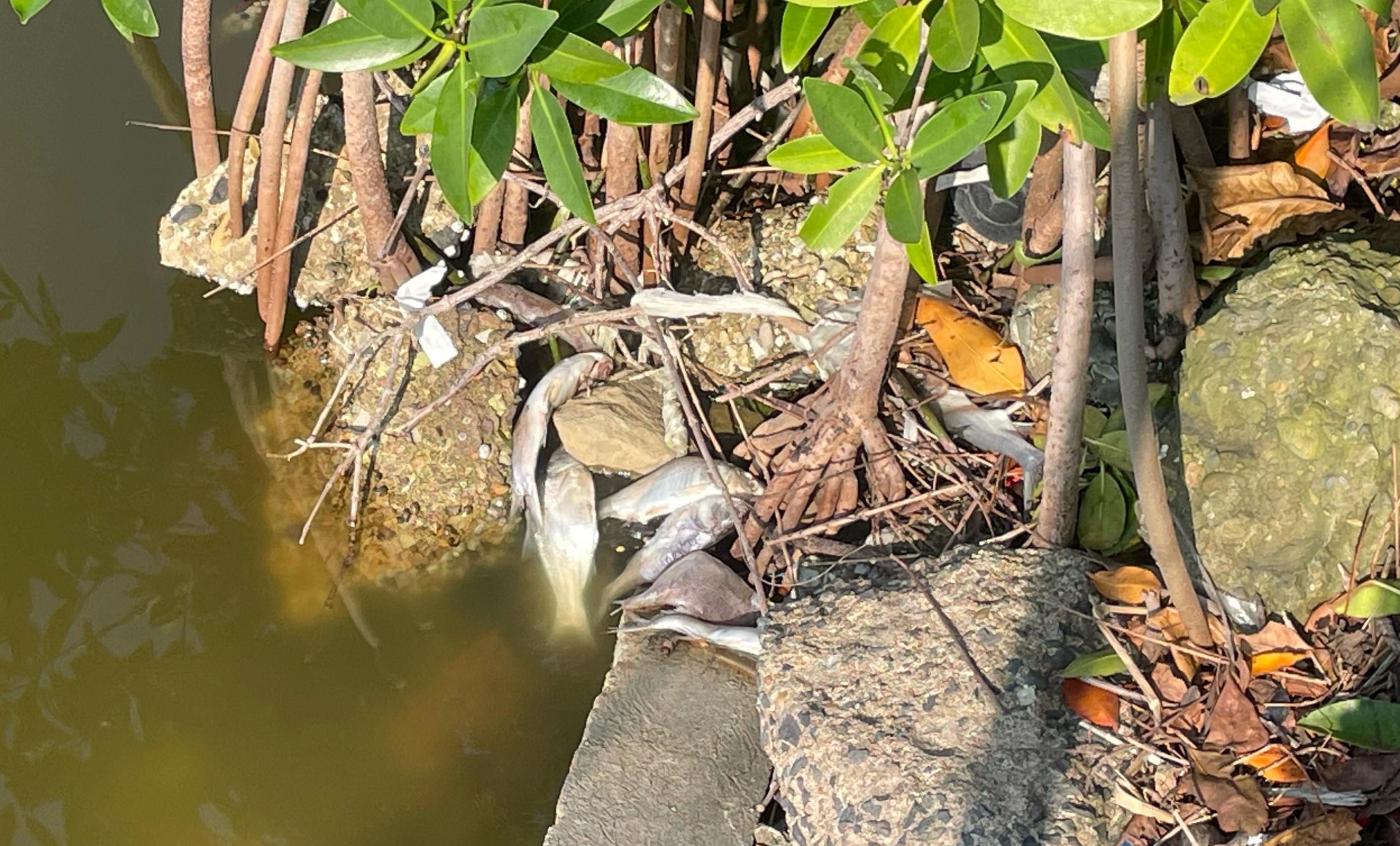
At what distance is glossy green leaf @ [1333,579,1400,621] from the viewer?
149cm

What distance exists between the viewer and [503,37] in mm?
1013

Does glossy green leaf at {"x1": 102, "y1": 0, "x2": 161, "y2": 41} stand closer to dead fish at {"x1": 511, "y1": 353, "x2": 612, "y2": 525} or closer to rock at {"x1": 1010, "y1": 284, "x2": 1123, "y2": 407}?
dead fish at {"x1": 511, "y1": 353, "x2": 612, "y2": 525}

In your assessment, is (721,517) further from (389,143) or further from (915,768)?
(389,143)

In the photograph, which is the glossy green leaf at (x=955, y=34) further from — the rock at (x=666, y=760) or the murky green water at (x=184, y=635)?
the murky green water at (x=184, y=635)

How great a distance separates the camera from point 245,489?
90.7 inches

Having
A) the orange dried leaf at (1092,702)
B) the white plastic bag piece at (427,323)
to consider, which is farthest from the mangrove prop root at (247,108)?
the orange dried leaf at (1092,702)

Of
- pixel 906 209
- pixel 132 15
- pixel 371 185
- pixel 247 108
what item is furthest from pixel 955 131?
pixel 247 108

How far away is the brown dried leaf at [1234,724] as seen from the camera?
60.7 inches

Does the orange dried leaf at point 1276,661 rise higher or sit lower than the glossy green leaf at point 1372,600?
lower

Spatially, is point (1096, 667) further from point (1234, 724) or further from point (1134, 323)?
point (1134, 323)

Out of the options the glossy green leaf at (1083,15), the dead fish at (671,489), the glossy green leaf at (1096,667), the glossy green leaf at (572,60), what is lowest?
the dead fish at (671,489)

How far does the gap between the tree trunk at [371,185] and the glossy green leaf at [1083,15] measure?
4.23ft

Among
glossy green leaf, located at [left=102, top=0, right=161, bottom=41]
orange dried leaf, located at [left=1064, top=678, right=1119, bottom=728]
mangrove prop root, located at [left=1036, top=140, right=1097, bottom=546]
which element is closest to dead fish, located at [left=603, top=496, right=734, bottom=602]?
mangrove prop root, located at [left=1036, top=140, right=1097, bottom=546]

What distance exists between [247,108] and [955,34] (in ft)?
5.65
